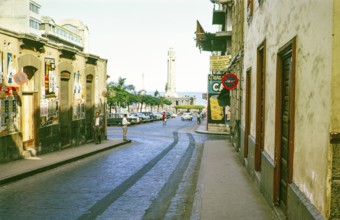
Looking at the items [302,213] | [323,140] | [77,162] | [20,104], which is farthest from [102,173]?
[323,140]

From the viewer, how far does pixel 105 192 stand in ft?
31.6

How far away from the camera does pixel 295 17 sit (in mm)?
5723

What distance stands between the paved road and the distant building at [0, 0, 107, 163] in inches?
93.8

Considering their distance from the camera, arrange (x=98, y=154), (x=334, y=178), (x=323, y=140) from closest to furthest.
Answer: (x=334, y=178) < (x=323, y=140) < (x=98, y=154)

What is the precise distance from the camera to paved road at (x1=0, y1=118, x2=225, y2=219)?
777cm

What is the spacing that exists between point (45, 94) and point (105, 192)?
8057mm

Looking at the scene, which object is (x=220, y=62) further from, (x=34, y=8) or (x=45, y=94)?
(x=34, y=8)

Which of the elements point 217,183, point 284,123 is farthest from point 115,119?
point 284,123

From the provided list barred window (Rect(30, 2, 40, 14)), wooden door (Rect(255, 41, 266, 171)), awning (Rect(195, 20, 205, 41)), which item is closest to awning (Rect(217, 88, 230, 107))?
wooden door (Rect(255, 41, 266, 171))

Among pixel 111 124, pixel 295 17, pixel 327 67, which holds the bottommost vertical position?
pixel 111 124

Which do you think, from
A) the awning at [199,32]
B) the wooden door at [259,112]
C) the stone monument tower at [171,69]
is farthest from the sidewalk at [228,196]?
the stone monument tower at [171,69]

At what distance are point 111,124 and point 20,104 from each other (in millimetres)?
32042

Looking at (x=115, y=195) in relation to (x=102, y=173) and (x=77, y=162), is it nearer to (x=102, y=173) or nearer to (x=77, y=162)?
(x=102, y=173)

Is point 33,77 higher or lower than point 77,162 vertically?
higher
